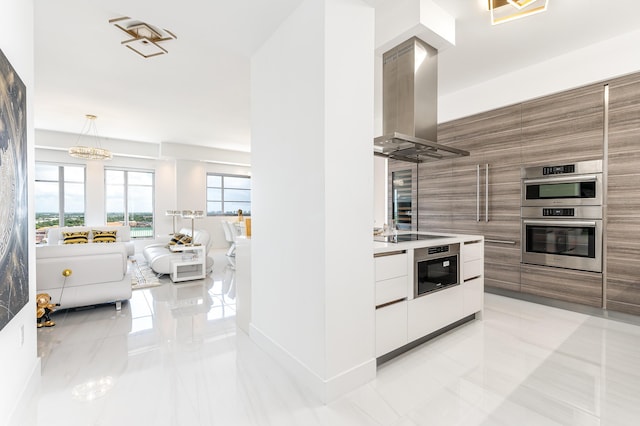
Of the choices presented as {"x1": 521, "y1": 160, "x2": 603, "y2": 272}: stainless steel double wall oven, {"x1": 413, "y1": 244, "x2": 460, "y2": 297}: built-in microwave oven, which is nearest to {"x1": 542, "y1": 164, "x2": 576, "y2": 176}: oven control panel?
{"x1": 521, "y1": 160, "x2": 603, "y2": 272}: stainless steel double wall oven

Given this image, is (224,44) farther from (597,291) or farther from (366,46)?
(597,291)

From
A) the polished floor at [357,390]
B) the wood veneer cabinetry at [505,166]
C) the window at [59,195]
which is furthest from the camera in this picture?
the window at [59,195]

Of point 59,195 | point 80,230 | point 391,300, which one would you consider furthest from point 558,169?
point 59,195

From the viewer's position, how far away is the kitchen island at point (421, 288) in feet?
6.98

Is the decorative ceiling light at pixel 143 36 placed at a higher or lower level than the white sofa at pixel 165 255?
higher

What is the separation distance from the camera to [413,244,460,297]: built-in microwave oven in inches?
92.2

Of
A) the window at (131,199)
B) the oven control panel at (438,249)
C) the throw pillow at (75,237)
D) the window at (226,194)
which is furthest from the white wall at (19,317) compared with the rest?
the window at (226,194)

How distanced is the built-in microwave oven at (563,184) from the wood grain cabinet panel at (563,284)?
2.53ft

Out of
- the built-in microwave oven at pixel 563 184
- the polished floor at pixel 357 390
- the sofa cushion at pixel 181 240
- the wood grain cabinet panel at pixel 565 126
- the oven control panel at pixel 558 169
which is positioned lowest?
the polished floor at pixel 357 390

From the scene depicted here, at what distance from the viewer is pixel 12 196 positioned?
1.49 meters

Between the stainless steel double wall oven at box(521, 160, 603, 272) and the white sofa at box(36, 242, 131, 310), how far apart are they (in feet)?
15.9

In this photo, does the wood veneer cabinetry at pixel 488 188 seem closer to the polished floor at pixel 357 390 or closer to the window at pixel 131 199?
the polished floor at pixel 357 390

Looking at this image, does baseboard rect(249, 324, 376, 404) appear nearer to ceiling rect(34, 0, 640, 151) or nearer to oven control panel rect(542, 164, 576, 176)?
ceiling rect(34, 0, 640, 151)

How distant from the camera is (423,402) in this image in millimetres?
1771
